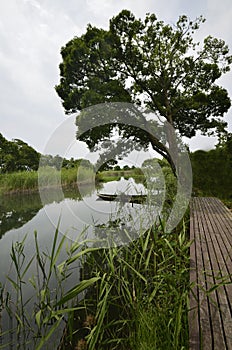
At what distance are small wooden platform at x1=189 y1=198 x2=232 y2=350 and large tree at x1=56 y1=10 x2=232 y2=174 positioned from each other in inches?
193

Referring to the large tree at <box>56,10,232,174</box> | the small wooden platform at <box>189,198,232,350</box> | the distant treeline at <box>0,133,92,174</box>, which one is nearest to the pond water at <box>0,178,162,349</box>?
the small wooden platform at <box>189,198,232,350</box>

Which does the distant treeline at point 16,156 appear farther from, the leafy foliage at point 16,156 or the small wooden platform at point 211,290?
the small wooden platform at point 211,290

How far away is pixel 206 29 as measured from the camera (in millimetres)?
6914

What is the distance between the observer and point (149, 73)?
733 cm

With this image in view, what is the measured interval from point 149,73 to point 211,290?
7.61 m

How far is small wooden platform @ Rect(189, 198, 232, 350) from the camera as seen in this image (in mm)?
859

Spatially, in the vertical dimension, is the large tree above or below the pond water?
above

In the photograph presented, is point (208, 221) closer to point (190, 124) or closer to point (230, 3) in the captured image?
point (190, 124)

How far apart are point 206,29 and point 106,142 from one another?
16.5ft

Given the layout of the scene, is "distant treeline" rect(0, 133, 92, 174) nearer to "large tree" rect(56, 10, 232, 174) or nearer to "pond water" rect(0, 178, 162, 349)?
"large tree" rect(56, 10, 232, 174)

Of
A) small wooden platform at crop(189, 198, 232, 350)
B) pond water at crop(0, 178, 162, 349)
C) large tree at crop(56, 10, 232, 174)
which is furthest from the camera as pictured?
large tree at crop(56, 10, 232, 174)

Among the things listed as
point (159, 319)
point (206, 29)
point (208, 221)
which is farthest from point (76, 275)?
point (206, 29)

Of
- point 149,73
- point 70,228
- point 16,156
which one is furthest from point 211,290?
point 16,156

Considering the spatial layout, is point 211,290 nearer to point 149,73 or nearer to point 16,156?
point 149,73
